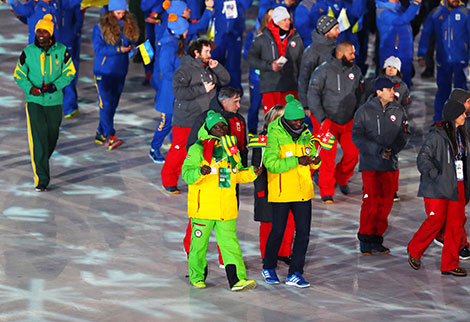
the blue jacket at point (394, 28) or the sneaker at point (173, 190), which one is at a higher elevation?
the blue jacket at point (394, 28)

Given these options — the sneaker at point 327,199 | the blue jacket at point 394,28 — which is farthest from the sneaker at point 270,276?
the blue jacket at point 394,28

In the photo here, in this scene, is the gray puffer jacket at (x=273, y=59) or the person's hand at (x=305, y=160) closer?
the person's hand at (x=305, y=160)

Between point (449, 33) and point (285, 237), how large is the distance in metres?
6.28

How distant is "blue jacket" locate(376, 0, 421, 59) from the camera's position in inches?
600

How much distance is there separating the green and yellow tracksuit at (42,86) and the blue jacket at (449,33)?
18.9 ft

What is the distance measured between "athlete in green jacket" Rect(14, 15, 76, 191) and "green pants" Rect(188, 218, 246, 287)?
12.3 feet

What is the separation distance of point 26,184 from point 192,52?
2734 mm

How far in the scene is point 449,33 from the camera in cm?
1534

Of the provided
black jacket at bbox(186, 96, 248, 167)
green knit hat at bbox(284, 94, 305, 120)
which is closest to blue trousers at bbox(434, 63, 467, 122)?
black jacket at bbox(186, 96, 248, 167)

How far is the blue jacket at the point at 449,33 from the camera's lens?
1523 cm

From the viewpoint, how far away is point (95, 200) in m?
12.4

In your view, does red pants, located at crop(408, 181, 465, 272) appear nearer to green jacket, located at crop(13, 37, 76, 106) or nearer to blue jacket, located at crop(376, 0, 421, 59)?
green jacket, located at crop(13, 37, 76, 106)

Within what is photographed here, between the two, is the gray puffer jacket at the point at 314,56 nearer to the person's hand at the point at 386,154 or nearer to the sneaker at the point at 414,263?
the person's hand at the point at 386,154

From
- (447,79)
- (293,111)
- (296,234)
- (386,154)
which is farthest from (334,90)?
(447,79)
